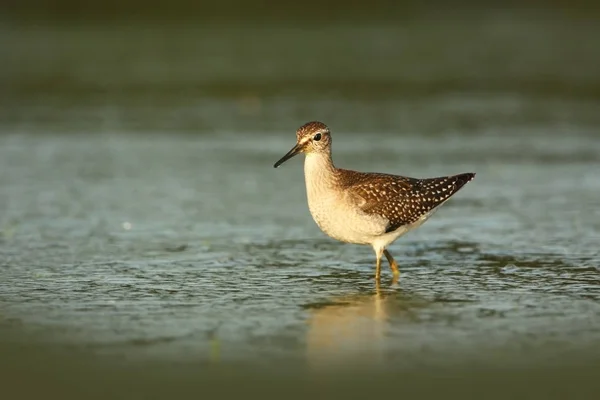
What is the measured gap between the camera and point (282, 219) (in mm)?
11477

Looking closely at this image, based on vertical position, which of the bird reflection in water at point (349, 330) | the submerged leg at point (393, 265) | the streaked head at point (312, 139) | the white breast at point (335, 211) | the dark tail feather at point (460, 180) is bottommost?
the bird reflection in water at point (349, 330)

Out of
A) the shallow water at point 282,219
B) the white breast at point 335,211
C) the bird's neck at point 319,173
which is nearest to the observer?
the shallow water at point 282,219

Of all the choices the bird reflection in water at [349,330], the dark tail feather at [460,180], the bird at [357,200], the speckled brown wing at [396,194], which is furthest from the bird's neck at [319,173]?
the dark tail feather at [460,180]

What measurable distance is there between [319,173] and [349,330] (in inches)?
83.9

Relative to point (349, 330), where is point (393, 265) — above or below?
above

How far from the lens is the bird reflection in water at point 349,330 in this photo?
673 cm

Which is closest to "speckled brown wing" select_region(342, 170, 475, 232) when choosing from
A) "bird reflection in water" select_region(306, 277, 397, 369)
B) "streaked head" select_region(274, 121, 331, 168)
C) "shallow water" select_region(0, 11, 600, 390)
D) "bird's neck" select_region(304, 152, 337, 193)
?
"bird's neck" select_region(304, 152, 337, 193)

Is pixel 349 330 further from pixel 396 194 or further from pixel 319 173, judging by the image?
pixel 396 194

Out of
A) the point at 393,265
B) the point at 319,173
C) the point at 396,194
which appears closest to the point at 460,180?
the point at 396,194

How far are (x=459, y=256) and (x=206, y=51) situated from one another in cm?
1604

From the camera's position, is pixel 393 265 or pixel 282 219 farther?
pixel 282 219

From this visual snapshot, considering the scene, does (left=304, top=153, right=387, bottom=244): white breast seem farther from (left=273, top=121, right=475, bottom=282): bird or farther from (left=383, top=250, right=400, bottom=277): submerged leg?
(left=383, top=250, right=400, bottom=277): submerged leg

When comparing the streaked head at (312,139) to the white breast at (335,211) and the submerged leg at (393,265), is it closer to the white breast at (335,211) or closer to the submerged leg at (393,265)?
the white breast at (335,211)

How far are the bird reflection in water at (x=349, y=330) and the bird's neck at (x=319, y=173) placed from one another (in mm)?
1011
